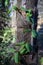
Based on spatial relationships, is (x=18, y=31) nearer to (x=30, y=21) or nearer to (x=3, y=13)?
(x=30, y=21)

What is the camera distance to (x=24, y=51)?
1.86 meters

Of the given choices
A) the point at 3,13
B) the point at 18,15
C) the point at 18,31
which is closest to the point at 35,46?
the point at 18,31

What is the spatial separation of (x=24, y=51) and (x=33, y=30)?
220mm

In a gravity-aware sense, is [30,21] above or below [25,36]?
above

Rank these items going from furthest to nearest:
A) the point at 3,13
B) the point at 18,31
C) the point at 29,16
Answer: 1. the point at 3,13
2. the point at 18,31
3. the point at 29,16

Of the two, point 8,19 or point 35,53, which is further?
point 8,19

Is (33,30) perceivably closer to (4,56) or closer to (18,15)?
(18,15)

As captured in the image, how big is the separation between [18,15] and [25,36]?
24 centimetres

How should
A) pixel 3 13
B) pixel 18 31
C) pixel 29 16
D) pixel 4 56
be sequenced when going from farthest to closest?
pixel 3 13
pixel 4 56
pixel 18 31
pixel 29 16

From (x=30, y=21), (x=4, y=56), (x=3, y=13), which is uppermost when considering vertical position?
(x=30, y=21)

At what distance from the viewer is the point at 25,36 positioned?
5.90 ft

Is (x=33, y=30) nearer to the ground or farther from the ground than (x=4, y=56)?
farther from the ground

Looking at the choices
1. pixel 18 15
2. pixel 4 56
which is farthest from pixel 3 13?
pixel 18 15

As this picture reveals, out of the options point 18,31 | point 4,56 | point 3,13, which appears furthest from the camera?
point 3,13
